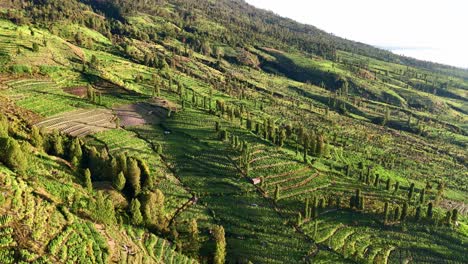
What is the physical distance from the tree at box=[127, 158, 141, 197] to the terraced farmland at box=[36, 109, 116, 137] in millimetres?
40374

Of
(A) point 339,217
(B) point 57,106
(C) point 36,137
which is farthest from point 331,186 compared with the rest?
(B) point 57,106

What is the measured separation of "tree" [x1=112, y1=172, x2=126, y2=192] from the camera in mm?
106188

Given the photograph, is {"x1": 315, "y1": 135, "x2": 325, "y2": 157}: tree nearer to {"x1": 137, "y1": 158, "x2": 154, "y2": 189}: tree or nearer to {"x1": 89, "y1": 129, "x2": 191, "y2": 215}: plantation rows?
{"x1": 89, "y1": 129, "x2": 191, "y2": 215}: plantation rows

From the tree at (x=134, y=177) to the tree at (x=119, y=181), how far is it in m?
2.65

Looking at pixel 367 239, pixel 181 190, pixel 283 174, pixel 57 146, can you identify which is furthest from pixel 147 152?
pixel 367 239

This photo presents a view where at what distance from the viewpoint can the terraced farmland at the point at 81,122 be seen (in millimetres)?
138375

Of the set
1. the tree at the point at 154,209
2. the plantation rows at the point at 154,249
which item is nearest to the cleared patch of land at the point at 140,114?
the tree at the point at 154,209

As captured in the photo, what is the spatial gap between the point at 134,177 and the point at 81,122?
2152 inches

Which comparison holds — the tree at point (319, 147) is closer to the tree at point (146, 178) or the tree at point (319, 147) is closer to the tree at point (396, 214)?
the tree at point (396, 214)

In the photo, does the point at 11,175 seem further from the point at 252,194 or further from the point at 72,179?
the point at 252,194

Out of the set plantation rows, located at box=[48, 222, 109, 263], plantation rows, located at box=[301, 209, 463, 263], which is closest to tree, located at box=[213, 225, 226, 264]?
plantation rows, located at box=[48, 222, 109, 263]

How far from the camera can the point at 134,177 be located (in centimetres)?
10975

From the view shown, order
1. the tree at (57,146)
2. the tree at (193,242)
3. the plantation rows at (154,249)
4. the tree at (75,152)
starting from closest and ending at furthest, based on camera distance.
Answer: the plantation rows at (154,249)
the tree at (193,242)
the tree at (57,146)
the tree at (75,152)

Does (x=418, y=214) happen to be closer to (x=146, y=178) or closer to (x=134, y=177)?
(x=146, y=178)
